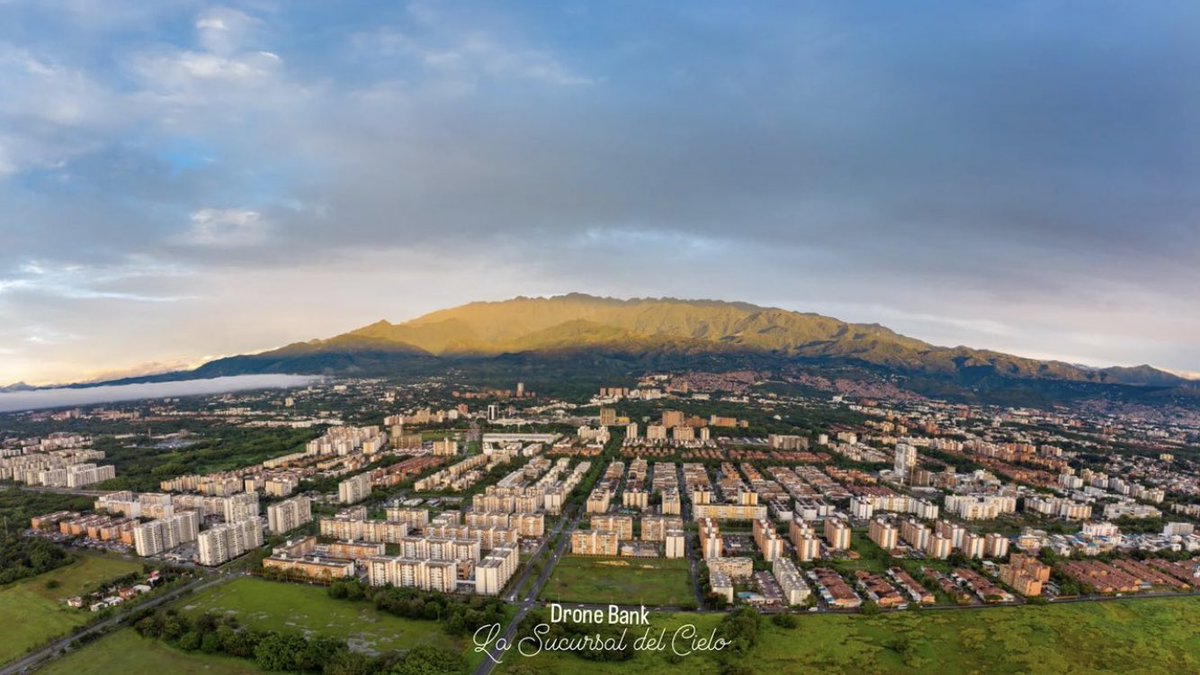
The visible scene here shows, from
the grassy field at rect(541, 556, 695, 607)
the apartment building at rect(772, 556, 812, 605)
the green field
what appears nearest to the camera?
the green field

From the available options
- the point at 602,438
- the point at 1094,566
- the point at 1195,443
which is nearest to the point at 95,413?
the point at 602,438

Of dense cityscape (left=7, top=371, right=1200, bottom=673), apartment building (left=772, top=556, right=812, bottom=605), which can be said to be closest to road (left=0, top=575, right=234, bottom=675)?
dense cityscape (left=7, top=371, right=1200, bottom=673)

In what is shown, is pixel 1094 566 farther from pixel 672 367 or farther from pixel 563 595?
pixel 672 367

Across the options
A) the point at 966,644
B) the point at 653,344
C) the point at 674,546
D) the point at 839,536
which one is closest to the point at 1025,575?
the point at 966,644

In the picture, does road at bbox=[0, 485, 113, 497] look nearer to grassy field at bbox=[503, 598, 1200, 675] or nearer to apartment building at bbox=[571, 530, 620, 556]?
apartment building at bbox=[571, 530, 620, 556]

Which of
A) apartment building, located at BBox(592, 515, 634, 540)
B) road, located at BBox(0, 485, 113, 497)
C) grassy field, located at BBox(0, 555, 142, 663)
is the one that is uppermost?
apartment building, located at BBox(592, 515, 634, 540)

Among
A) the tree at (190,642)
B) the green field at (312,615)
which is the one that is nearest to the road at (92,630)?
the green field at (312,615)

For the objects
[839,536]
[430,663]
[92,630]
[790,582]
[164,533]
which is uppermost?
[164,533]

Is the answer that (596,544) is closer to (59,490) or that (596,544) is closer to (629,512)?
(629,512)
